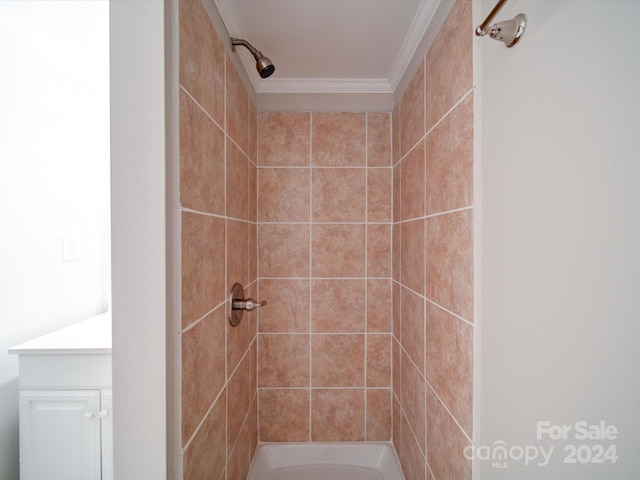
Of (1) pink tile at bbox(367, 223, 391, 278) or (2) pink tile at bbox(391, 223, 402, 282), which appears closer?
(2) pink tile at bbox(391, 223, 402, 282)

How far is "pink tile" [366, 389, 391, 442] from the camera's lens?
147 cm

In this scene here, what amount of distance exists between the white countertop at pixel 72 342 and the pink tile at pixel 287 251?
29.1 inches

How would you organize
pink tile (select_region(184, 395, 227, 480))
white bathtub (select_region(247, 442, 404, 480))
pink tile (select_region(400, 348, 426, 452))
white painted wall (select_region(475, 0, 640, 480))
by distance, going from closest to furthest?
white painted wall (select_region(475, 0, 640, 480)), pink tile (select_region(184, 395, 227, 480)), pink tile (select_region(400, 348, 426, 452)), white bathtub (select_region(247, 442, 404, 480))

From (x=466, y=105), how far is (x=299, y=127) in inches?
37.7

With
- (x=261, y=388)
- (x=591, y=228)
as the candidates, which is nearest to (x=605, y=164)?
→ (x=591, y=228)

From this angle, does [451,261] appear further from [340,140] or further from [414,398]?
[340,140]

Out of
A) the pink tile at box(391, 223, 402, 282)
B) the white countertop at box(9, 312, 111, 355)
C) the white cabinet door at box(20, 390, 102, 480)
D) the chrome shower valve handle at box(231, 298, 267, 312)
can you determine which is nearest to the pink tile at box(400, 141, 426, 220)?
the pink tile at box(391, 223, 402, 282)

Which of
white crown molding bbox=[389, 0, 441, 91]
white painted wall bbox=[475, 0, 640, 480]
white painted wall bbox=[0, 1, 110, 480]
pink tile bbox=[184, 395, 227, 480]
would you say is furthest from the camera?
white painted wall bbox=[0, 1, 110, 480]

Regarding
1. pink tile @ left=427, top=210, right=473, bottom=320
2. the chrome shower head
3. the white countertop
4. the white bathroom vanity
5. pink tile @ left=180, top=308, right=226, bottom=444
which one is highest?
the chrome shower head

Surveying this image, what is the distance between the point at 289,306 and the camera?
58.4 inches

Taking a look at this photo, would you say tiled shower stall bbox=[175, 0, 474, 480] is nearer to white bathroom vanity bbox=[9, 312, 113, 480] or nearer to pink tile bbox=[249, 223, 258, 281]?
pink tile bbox=[249, 223, 258, 281]

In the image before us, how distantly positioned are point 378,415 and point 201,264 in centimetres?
129

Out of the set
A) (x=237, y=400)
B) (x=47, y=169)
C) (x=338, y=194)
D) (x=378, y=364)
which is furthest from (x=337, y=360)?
(x=47, y=169)

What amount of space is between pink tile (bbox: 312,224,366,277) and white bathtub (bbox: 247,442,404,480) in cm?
89
